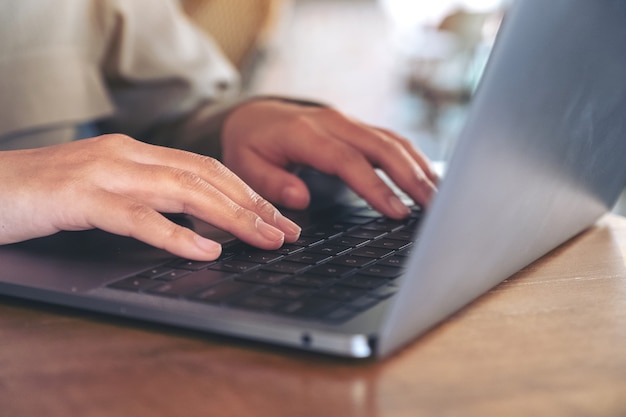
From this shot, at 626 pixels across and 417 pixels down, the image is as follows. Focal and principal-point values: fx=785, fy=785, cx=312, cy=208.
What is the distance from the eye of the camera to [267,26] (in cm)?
191

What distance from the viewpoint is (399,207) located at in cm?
60

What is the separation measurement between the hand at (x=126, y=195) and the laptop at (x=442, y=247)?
0.6 inches

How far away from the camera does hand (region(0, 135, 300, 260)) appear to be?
462 millimetres

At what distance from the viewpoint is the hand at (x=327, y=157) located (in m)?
0.63

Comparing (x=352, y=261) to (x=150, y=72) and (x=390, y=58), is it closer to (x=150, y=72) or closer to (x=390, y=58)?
(x=150, y=72)

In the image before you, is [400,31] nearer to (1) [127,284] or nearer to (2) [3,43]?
(2) [3,43]

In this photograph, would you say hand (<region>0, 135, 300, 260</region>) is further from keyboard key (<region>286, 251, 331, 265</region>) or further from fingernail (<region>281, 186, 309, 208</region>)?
fingernail (<region>281, 186, 309, 208</region>)

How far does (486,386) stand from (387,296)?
0.08 m

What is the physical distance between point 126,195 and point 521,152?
24 cm

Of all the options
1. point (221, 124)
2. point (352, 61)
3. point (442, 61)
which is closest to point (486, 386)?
point (221, 124)

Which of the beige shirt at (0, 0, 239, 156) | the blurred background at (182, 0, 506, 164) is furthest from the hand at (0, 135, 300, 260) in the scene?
the blurred background at (182, 0, 506, 164)

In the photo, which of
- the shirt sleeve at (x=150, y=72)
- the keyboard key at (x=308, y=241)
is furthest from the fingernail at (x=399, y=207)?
the shirt sleeve at (x=150, y=72)

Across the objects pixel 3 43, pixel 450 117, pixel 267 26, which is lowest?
pixel 450 117

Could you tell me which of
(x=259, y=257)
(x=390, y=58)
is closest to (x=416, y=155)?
(x=259, y=257)
